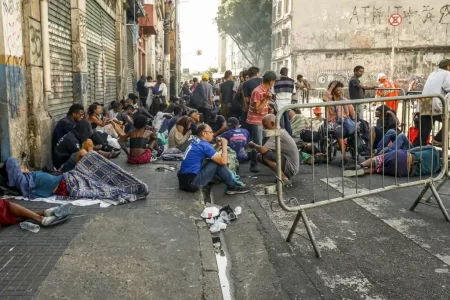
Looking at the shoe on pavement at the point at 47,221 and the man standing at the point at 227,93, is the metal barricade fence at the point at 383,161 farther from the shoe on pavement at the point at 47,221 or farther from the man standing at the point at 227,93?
the man standing at the point at 227,93

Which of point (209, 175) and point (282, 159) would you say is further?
point (282, 159)

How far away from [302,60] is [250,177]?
1112 inches

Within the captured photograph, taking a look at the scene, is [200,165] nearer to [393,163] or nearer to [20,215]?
[20,215]

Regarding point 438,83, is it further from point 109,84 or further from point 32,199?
point 109,84

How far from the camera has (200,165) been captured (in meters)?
6.16

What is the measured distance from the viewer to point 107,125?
10.0 meters

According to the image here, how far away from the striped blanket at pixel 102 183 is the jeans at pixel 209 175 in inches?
27.6

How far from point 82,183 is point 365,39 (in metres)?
30.9

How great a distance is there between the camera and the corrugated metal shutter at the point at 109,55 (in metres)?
13.7

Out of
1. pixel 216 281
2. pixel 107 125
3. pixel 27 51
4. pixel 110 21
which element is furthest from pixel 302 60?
pixel 216 281

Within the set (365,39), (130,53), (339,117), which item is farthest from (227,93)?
(365,39)

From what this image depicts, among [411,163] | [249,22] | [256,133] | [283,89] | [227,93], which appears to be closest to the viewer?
[411,163]

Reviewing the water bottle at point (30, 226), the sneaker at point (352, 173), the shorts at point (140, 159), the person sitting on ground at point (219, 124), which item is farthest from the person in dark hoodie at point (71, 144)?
the sneaker at point (352, 173)

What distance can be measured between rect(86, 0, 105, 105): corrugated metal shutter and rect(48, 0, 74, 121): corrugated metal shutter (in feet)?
5.46
